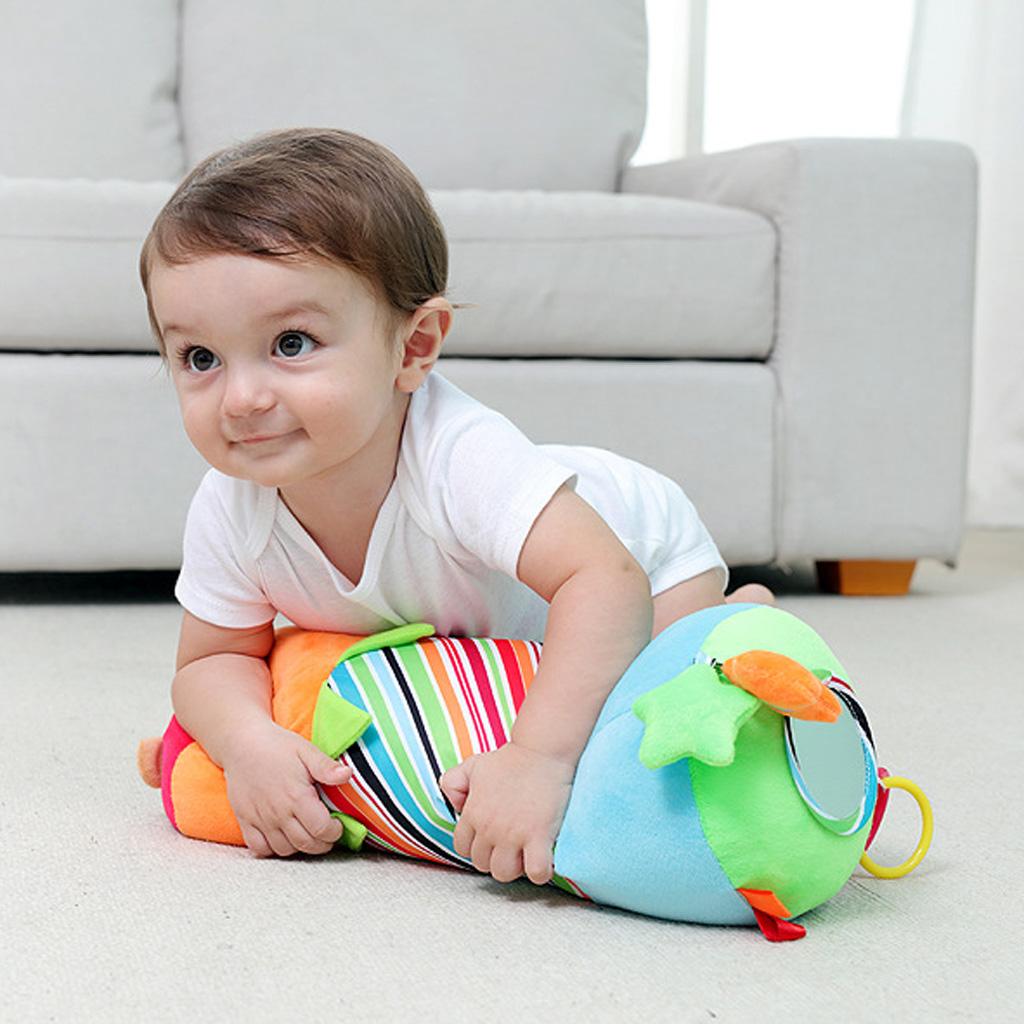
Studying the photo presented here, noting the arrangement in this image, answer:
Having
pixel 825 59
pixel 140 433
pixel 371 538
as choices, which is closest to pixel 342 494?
pixel 371 538

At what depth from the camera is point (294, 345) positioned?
820 mm

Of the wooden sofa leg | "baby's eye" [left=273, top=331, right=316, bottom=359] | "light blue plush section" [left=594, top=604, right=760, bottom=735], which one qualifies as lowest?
the wooden sofa leg

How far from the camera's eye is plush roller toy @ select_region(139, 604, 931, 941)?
2.32 feet

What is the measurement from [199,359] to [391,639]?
0.20 metres

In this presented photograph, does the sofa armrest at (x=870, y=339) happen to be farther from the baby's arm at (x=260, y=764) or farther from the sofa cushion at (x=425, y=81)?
the baby's arm at (x=260, y=764)

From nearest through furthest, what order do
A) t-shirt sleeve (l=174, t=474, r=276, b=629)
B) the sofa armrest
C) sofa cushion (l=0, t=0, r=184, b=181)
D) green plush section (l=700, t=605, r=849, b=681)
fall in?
1. green plush section (l=700, t=605, r=849, b=681)
2. t-shirt sleeve (l=174, t=474, r=276, b=629)
3. the sofa armrest
4. sofa cushion (l=0, t=0, r=184, b=181)

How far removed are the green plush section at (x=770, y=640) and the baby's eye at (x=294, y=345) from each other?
0.86 ft

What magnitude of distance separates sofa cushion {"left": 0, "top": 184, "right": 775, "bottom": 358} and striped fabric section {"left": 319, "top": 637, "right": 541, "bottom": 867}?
33.5 inches

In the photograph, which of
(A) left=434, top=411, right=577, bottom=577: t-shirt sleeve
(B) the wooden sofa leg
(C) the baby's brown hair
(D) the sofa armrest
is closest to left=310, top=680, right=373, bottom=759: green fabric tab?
(A) left=434, top=411, right=577, bottom=577: t-shirt sleeve

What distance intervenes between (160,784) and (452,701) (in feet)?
0.72

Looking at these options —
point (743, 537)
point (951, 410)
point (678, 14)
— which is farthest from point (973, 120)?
point (743, 537)

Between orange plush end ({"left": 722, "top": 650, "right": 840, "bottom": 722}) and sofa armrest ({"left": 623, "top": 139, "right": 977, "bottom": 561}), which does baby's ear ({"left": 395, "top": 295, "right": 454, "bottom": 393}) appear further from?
sofa armrest ({"left": 623, "top": 139, "right": 977, "bottom": 561})

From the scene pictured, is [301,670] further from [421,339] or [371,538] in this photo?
A: [421,339]

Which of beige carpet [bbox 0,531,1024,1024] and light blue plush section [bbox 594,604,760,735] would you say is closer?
beige carpet [bbox 0,531,1024,1024]
